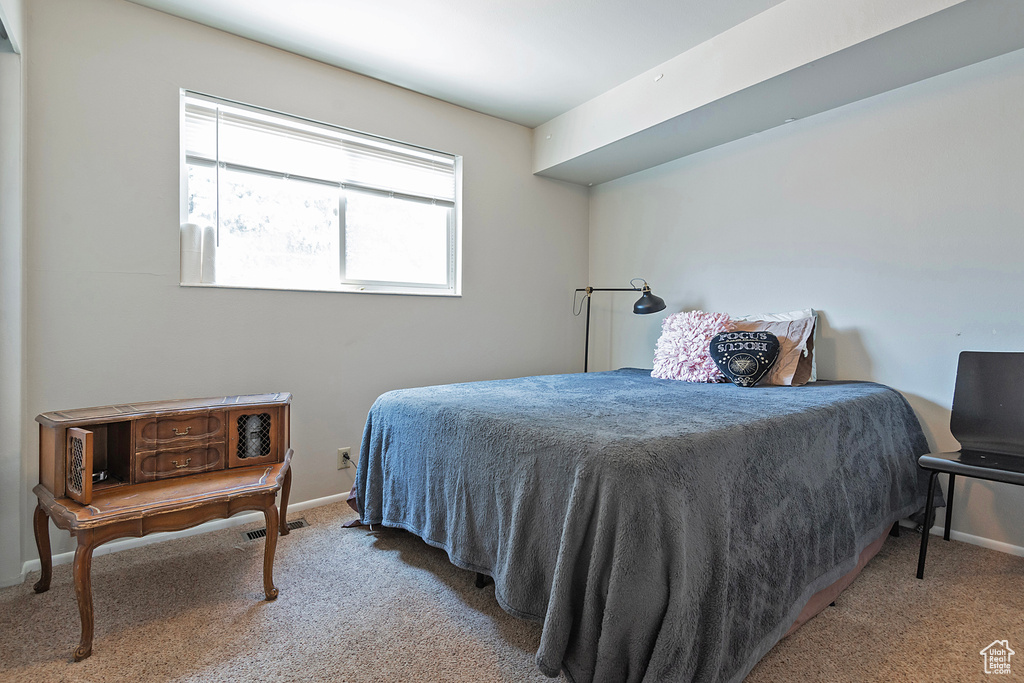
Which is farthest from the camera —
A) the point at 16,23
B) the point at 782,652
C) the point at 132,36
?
the point at 132,36

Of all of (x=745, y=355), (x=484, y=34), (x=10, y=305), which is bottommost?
(x=745, y=355)

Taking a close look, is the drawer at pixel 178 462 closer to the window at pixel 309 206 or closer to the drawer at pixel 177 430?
the drawer at pixel 177 430

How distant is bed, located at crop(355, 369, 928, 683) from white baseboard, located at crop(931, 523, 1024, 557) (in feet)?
0.84

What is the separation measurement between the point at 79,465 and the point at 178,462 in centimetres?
30

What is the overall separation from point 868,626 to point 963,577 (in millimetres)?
669

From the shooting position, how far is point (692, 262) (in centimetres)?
330

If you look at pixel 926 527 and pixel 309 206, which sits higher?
pixel 309 206

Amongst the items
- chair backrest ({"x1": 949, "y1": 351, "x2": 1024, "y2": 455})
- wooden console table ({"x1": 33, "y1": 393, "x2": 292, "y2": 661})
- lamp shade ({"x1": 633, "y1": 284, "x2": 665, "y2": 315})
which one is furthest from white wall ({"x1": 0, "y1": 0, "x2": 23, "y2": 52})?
chair backrest ({"x1": 949, "y1": 351, "x2": 1024, "y2": 455})

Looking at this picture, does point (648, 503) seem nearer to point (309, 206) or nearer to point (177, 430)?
point (177, 430)

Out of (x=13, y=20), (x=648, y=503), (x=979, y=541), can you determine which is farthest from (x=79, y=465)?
(x=979, y=541)

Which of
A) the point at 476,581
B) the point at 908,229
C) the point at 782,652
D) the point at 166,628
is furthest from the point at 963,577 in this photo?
the point at 166,628

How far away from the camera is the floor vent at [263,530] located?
7.68 feet

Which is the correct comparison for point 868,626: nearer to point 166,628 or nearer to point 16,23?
point 166,628

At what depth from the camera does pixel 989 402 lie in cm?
208
